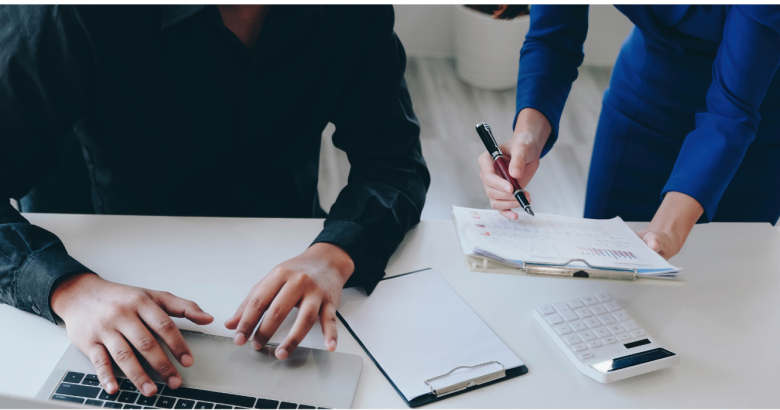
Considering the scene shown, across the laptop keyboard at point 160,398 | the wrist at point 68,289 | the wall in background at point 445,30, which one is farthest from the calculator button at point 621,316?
the wall in background at point 445,30

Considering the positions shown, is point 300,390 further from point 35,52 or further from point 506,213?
point 35,52

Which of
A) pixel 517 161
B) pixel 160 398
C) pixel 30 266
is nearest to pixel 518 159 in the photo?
pixel 517 161

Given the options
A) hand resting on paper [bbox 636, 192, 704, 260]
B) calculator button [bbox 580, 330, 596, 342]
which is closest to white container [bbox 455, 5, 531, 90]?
hand resting on paper [bbox 636, 192, 704, 260]

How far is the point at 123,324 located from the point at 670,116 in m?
1.07

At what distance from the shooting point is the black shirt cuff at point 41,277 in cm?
76

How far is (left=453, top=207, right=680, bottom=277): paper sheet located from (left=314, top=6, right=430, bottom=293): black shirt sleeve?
0.38 feet

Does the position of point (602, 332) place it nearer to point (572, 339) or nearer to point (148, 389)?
point (572, 339)

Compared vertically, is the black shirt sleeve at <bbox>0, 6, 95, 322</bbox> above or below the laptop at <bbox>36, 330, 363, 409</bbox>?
above

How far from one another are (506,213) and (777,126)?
60 centimetres

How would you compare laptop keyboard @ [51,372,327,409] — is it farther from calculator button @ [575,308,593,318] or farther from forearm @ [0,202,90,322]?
calculator button @ [575,308,593,318]

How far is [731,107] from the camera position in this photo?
932 mm

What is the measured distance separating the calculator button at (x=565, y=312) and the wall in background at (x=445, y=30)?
2683 millimetres

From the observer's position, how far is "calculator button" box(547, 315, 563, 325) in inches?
31.7

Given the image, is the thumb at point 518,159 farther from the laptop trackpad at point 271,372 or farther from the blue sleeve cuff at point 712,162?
the laptop trackpad at point 271,372
